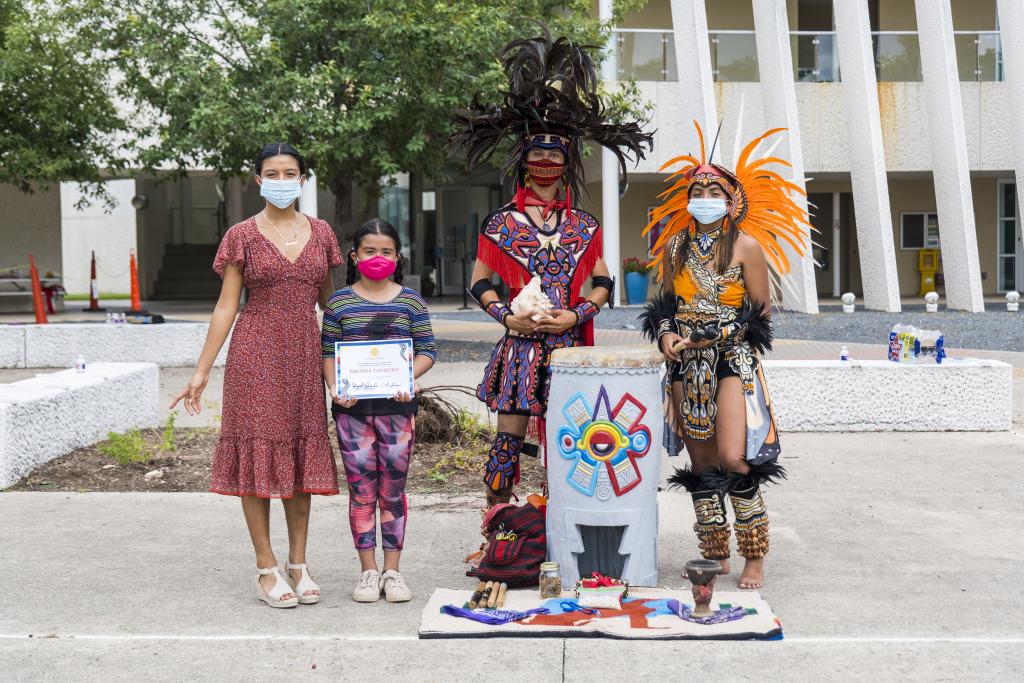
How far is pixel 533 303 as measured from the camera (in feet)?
17.1

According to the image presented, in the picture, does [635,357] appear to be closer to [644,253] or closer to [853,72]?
[853,72]

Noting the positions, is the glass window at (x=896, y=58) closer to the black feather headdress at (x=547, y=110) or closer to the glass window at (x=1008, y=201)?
the glass window at (x=1008, y=201)

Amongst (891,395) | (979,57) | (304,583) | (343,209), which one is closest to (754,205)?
(304,583)

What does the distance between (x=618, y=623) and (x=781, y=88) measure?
62.9 ft

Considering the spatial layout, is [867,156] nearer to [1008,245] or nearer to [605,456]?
[1008,245]

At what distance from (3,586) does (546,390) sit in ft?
8.36

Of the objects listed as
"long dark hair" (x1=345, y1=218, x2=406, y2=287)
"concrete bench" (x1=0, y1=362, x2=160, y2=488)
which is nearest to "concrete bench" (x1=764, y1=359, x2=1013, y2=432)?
"long dark hair" (x1=345, y1=218, x2=406, y2=287)

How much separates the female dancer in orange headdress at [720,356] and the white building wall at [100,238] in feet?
102

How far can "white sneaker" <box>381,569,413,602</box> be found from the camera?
198 inches

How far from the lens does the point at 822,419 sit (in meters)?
9.41

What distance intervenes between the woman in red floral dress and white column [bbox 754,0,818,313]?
17.7 m

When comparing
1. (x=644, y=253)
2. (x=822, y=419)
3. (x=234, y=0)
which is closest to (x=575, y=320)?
(x=822, y=419)

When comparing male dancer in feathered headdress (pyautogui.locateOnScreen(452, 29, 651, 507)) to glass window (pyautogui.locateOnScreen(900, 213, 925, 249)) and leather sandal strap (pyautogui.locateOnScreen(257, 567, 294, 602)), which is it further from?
glass window (pyautogui.locateOnScreen(900, 213, 925, 249))

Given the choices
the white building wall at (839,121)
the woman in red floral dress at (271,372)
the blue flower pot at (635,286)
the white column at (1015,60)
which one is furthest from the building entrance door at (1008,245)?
the woman in red floral dress at (271,372)
